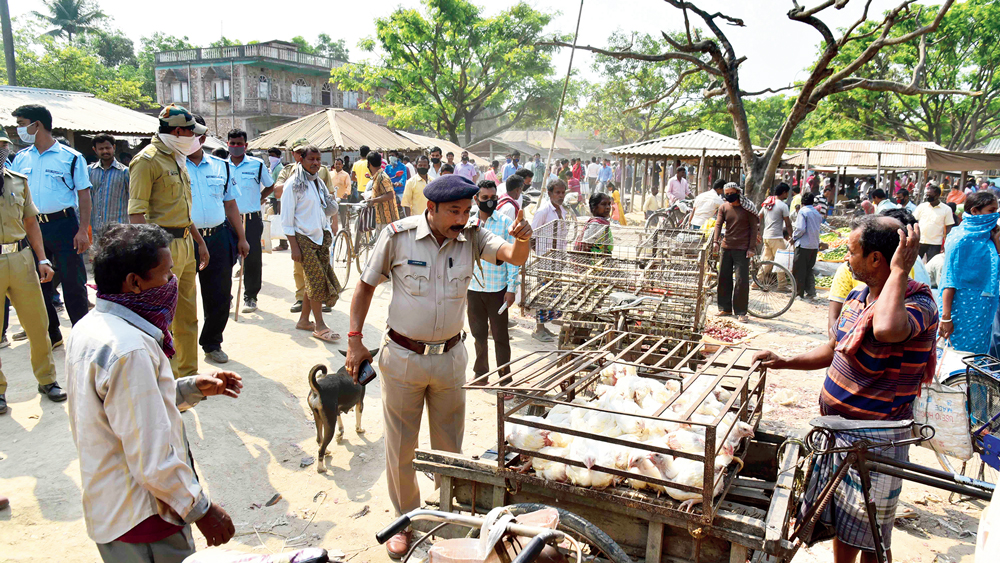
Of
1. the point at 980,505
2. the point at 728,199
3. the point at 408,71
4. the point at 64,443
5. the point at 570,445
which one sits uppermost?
the point at 408,71

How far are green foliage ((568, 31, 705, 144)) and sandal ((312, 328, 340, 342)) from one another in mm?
29558

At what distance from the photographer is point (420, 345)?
346 centimetres

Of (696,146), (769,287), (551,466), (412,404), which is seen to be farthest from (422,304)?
(696,146)

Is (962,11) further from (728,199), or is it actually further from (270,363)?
(270,363)

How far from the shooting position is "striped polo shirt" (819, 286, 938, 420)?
2768 mm

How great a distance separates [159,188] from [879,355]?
203 inches

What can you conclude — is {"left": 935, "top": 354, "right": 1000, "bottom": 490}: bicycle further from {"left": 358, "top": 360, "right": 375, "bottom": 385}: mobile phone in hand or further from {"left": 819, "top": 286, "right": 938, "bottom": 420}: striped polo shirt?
{"left": 358, "top": 360, "right": 375, "bottom": 385}: mobile phone in hand

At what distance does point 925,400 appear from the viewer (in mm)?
3275

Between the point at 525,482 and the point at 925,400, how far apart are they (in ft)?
7.42

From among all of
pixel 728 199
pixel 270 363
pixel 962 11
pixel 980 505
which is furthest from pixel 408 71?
pixel 980 505

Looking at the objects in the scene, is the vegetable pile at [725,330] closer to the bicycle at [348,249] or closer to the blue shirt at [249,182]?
the bicycle at [348,249]

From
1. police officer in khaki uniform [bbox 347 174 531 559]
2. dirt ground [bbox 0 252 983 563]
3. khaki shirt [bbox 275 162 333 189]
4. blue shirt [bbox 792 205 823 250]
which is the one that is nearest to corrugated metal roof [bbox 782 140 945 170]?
blue shirt [bbox 792 205 823 250]

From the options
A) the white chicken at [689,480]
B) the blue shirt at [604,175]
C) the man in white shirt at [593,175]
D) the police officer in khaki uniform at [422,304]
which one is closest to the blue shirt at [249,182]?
the police officer in khaki uniform at [422,304]

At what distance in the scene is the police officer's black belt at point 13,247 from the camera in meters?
4.82
